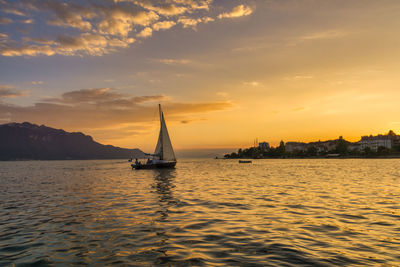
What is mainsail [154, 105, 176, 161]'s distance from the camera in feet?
273

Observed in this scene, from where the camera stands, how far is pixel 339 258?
375 inches

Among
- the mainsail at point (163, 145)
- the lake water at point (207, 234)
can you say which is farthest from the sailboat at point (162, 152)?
the lake water at point (207, 234)

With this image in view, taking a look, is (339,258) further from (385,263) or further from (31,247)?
(31,247)

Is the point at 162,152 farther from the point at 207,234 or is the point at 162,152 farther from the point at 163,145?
the point at 207,234

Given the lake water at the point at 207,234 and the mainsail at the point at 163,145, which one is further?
the mainsail at the point at 163,145

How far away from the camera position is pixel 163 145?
277ft

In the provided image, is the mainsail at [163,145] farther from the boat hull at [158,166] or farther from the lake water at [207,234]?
the lake water at [207,234]

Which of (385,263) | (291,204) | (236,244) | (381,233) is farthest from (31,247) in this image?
(291,204)

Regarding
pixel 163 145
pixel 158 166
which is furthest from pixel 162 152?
pixel 158 166

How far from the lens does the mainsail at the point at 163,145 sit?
83.1 meters

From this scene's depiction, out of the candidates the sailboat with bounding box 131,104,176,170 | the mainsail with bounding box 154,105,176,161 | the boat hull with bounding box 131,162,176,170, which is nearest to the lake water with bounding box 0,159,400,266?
the mainsail with bounding box 154,105,176,161

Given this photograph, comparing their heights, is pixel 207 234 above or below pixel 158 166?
above

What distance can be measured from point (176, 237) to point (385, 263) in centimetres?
845

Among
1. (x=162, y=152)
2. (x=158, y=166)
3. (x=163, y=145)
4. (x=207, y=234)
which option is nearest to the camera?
(x=207, y=234)
